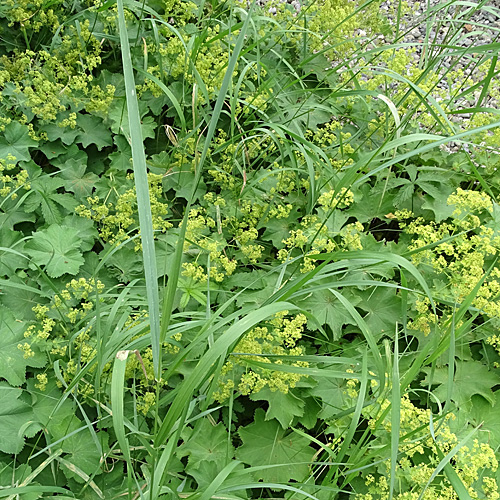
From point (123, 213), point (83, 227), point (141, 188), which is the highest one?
point (141, 188)

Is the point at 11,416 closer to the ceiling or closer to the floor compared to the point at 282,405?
closer to the floor

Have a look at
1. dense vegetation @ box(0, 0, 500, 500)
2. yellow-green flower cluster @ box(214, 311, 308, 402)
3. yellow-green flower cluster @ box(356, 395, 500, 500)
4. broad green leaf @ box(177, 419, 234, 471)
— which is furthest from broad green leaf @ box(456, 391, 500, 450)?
broad green leaf @ box(177, 419, 234, 471)

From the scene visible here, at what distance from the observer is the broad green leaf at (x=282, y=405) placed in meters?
1.95

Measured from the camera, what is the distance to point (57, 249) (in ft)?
7.39

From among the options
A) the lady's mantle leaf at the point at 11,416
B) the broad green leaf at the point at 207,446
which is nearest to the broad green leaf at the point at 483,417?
the broad green leaf at the point at 207,446

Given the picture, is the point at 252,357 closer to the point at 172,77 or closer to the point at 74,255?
the point at 74,255

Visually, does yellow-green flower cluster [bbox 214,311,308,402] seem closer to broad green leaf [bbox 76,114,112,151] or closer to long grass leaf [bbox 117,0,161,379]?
long grass leaf [bbox 117,0,161,379]

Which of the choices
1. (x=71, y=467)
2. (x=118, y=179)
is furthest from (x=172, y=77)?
(x=71, y=467)

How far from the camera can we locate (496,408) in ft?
7.03

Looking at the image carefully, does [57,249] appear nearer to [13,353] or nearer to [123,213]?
[123,213]

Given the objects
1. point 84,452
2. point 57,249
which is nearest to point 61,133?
point 57,249

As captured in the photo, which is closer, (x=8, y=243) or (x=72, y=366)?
(x=72, y=366)

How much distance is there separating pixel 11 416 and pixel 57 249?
0.76m

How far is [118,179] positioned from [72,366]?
1091 mm
